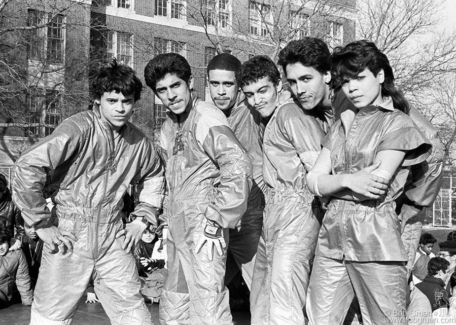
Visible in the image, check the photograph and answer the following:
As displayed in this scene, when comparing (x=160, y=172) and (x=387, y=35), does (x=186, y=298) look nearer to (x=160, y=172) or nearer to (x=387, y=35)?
(x=160, y=172)

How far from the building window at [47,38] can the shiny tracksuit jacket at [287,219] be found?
65.0ft

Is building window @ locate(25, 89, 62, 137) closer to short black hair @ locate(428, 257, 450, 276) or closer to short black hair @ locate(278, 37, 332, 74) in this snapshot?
short black hair @ locate(428, 257, 450, 276)

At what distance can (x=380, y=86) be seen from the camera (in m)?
3.56

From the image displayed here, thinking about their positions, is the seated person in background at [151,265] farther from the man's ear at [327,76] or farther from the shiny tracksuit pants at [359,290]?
the shiny tracksuit pants at [359,290]

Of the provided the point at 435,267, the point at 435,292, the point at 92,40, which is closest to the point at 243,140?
the point at 435,292

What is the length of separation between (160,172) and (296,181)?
45.7 inches

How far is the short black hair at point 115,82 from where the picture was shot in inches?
174

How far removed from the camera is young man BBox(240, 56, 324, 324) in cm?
415

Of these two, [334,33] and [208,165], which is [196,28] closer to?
[334,33]

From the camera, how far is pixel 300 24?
22141 millimetres

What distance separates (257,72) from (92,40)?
2324 centimetres

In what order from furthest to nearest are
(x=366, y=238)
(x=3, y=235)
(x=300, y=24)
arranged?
(x=300, y=24)
(x=3, y=235)
(x=366, y=238)

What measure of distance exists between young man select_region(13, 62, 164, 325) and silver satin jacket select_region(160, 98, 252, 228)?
1.09ft

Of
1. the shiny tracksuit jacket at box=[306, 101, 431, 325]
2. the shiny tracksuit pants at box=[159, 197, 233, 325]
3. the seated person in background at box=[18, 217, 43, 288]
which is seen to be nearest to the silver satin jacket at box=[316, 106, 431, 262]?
the shiny tracksuit jacket at box=[306, 101, 431, 325]
